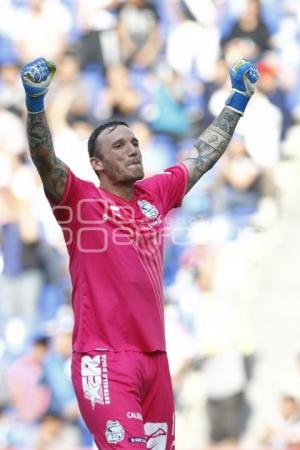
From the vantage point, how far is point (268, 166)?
10617 mm

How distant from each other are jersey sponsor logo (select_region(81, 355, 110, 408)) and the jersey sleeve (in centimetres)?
91

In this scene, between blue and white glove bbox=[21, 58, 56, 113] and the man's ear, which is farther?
the man's ear

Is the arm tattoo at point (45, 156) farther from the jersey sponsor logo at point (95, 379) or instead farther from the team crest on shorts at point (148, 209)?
the jersey sponsor logo at point (95, 379)

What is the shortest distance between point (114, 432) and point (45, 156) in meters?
1.26

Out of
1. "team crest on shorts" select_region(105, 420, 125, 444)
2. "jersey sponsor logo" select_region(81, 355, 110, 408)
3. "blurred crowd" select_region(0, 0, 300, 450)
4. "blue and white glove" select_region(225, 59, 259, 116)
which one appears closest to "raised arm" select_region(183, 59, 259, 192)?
"blue and white glove" select_region(225, 59, 259, 116)

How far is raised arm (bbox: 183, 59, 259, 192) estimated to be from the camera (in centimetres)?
590

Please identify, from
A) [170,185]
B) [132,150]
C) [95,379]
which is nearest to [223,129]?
[170,185]

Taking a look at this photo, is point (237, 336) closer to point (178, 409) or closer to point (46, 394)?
point (178, 409)

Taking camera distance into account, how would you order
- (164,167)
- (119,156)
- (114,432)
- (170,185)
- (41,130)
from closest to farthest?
(114,432) < (41,130) < (119,156) < (170,185) < (164,167)

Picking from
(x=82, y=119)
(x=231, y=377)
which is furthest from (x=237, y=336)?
(x=82, y=119)

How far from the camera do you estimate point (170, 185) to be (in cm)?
572

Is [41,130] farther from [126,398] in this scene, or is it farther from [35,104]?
[126,398]

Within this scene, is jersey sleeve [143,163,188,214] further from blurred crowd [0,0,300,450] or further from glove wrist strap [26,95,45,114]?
blurred crowd [0,0,300,450]

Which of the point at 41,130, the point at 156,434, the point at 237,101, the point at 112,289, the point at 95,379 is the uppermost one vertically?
the point at 237,101
